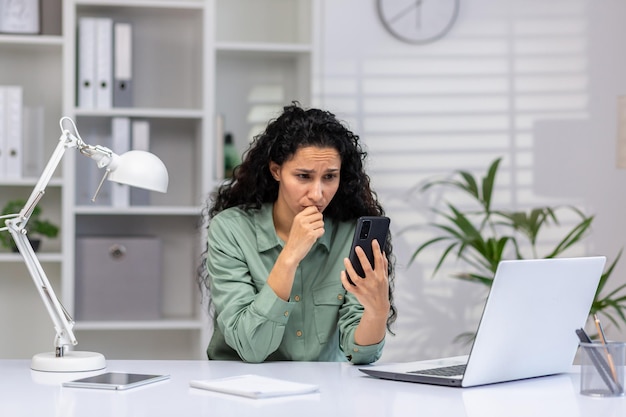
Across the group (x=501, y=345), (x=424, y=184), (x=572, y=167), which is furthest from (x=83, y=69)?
(x=501, y=345)

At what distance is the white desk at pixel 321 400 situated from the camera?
4.72 ft

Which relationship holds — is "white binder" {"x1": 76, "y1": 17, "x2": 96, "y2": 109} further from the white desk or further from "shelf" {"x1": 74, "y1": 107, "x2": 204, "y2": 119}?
the white desk

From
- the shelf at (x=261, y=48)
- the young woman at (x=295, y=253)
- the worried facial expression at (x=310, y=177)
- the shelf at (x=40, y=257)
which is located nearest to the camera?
the young woman at (x=295, y=253)

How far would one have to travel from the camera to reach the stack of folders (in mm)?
3275

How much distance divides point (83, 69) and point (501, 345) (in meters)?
2.12

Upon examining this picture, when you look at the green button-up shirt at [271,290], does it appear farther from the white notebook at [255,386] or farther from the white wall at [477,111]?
the white wall at [477,111]

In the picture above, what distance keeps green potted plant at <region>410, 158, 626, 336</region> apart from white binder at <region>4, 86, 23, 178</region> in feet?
4.83

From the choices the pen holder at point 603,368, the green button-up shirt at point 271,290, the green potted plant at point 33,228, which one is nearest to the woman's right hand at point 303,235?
the green button-up shirt at point 271,290

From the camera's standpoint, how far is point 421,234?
11.5 ft

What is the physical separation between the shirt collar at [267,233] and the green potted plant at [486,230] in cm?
102

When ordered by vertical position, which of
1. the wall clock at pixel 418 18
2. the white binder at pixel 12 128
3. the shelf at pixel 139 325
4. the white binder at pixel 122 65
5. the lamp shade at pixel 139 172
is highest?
the wall clock at pixel 418 18

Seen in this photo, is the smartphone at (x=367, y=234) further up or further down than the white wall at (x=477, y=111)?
further down

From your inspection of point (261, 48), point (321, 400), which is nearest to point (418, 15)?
point (261, 48)

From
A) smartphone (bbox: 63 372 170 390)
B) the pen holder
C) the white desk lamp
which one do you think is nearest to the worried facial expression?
the white desk lamp
